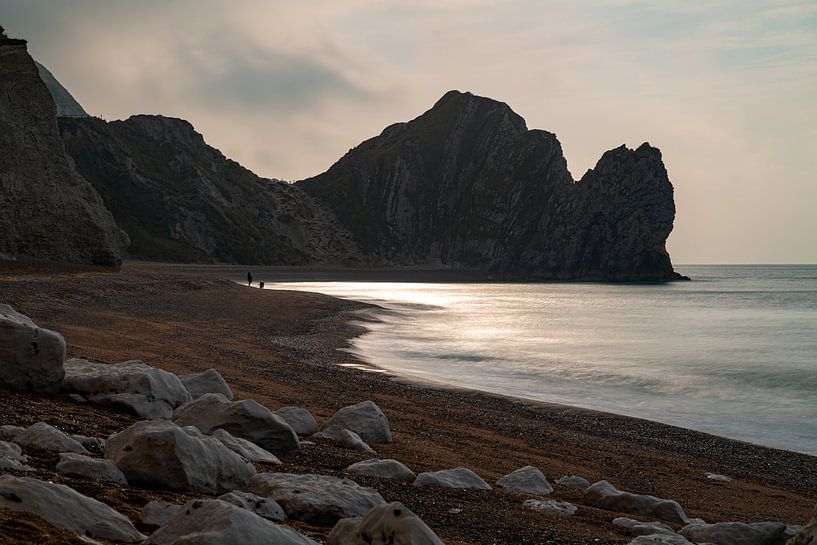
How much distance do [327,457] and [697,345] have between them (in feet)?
142

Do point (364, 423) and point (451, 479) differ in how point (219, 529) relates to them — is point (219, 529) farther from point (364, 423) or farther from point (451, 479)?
point (364, 423)

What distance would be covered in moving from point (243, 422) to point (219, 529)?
245 inches

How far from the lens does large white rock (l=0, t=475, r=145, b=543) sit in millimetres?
5574

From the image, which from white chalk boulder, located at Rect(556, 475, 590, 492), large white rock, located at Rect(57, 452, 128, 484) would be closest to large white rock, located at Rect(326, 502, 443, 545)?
large white rock, located at Rect(57, 452, 128, 484)

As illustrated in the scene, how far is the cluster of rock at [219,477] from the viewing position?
5.58m

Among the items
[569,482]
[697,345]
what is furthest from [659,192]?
[569,482]

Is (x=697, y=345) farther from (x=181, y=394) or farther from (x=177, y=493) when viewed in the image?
(x=177, y=493)

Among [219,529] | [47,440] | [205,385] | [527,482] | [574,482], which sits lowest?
[574,482]

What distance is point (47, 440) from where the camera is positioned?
8.35m

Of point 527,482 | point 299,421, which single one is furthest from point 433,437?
point 527,482

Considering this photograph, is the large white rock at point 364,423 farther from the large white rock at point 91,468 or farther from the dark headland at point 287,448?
the large white rock at point 91,468

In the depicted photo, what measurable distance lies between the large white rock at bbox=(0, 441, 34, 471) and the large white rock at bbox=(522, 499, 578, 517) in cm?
618

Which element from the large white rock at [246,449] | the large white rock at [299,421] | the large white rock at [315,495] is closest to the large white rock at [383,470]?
the large white rock at [246,449]

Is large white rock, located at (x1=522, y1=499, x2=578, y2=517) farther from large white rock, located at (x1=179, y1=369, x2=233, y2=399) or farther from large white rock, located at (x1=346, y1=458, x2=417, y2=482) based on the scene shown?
large white rock, located at (x1=179, y1=369, x2=233, y2=399)
